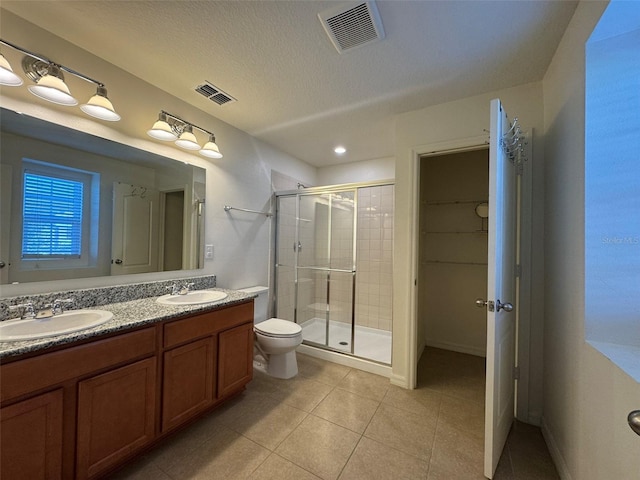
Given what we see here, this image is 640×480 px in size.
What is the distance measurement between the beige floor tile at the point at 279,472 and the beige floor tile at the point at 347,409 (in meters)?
0.44

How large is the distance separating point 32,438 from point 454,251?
3.51 m

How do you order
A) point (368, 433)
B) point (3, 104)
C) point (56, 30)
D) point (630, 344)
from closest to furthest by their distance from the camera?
point (630, 344) < point (3, 104) < point (56, 30) < point (368, 433)

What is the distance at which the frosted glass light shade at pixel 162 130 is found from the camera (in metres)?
1.80

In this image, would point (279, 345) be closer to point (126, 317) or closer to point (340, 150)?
point (126, 317)

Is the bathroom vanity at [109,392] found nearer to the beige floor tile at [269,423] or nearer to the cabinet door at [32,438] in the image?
A: the cabinet door at [32,438]

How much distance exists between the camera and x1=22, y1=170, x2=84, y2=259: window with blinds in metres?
1.39

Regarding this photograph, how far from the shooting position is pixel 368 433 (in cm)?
166

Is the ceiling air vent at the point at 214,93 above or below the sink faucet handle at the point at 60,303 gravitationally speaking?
above

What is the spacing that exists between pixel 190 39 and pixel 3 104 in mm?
1015

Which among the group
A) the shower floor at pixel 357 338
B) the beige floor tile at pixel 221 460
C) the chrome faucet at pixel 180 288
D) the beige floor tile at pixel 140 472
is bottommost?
the beige floor tile at pixel 221 460

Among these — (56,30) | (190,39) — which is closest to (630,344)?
(190,39)

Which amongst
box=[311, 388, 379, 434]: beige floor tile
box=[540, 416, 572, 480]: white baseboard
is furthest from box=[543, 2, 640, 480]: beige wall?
box=[311, 388, 379, 434]: beige floor tile

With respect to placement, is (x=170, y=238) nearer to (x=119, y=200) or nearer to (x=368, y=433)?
(x=119, y=200)

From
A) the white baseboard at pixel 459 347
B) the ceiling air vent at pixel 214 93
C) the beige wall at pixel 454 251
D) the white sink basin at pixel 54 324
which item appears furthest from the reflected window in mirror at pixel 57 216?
the white baseboard at pixel 459 347
